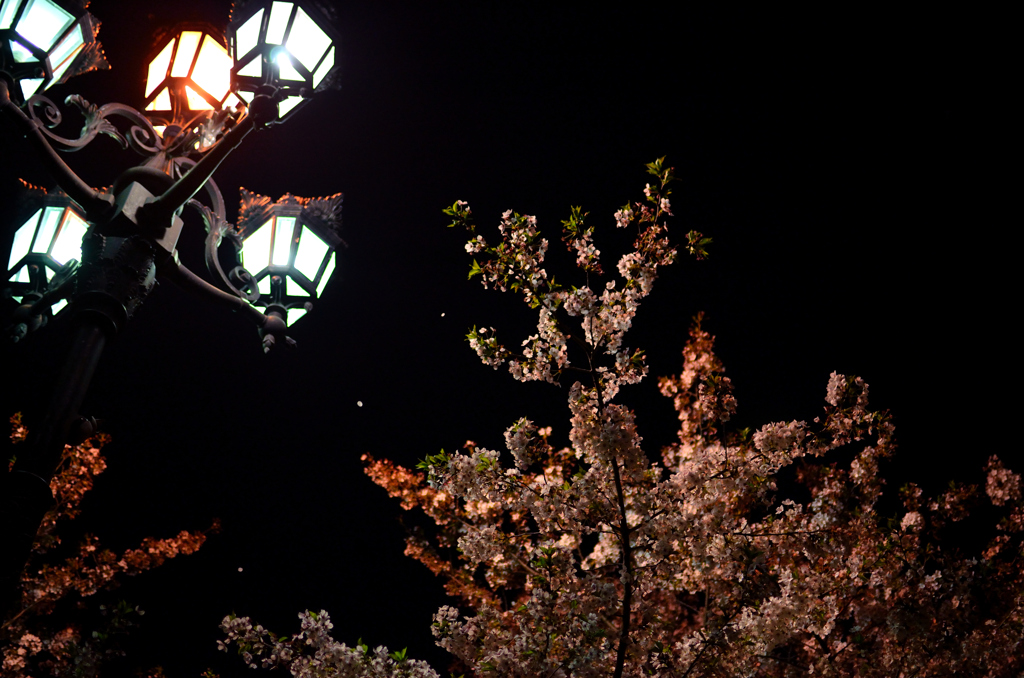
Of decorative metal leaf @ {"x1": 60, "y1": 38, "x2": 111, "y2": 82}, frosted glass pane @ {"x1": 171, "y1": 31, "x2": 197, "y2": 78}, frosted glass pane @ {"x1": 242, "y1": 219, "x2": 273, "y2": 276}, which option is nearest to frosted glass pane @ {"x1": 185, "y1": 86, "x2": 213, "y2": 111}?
frosted glass pane @ {"x1": 171, "y1": 31, "x2": 197, "y2": 78}

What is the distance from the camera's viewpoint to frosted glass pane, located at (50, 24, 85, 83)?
3049 millimetres

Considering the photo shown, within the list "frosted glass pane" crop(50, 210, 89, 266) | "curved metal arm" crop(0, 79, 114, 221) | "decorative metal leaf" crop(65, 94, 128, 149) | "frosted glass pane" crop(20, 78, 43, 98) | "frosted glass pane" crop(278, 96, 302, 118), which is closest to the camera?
"curved metal arm" crop(0, 79, 114, 221)

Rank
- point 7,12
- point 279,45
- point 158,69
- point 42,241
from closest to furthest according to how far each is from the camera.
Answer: point 7,12 → point 279,45 → point 42,241 → point 158,69

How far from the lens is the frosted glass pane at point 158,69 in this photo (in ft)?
13.4

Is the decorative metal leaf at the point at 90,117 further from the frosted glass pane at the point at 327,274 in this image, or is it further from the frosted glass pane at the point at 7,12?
the frosted glass pane at the point at 327,274

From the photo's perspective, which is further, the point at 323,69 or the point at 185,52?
the point at 185,52

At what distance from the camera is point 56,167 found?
114 inches

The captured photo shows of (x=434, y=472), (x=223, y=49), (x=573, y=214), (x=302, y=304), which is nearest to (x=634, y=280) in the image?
(x=573, y=214)

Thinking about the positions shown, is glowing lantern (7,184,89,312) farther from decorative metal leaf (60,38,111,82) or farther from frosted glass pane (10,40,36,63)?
frosted glass pane (10,40,36,63)

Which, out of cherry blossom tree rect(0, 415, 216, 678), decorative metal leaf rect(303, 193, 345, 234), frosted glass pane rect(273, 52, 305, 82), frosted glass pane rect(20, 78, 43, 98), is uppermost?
frosted glass pane rect(273, 52, 305, 82)

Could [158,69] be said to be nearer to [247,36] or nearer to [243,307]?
[247,36]

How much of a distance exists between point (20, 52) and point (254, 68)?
1048mm

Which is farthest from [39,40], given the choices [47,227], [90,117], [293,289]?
[293,289]

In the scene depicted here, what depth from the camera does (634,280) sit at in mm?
5090
